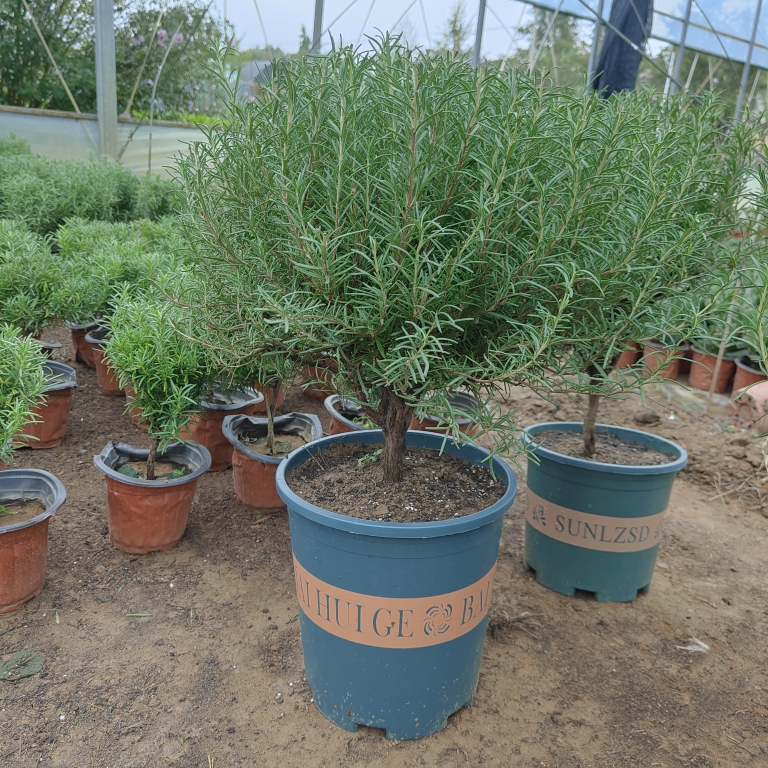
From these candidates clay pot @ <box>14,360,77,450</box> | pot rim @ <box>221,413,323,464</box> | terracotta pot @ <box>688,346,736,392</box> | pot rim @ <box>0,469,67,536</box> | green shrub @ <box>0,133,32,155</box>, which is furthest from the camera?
green shrub @ <box>0,133,32,155</box>

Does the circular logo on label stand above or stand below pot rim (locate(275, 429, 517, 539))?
below

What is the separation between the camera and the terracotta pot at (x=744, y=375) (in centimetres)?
497

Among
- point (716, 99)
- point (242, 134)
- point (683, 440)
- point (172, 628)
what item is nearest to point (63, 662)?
point (172, 628)

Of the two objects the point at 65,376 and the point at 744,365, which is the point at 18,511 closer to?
the point at 65,376

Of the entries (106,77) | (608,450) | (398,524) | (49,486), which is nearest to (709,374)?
(608,450)

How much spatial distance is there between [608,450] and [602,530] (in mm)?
376

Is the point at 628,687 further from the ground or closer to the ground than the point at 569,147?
closer to the ground

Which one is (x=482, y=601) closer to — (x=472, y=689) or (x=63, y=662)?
(x=472, y=689)

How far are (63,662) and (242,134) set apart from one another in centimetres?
179

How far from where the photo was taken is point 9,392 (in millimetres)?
2303

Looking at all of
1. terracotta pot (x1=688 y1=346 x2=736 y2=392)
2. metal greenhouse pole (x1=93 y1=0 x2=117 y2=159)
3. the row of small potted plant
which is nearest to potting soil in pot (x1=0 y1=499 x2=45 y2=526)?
the row of small potted plant

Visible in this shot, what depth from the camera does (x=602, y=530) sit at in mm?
2514

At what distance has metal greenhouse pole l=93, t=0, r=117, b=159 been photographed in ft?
23.5

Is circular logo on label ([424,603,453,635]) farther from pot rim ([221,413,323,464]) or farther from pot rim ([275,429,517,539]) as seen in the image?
pot rim ([221,413,323,464])
